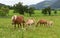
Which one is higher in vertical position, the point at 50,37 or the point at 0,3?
the point at 0,3

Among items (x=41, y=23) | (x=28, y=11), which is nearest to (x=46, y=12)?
(x=28, y=11)

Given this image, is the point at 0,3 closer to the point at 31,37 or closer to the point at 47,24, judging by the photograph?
the point at 31,37

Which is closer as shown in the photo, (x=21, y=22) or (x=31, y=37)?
(x=31, y=37)

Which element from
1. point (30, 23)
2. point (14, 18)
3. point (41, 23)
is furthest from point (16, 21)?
point (41, 23)

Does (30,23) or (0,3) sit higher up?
(0,3)

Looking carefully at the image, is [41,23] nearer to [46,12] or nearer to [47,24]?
[47,24]

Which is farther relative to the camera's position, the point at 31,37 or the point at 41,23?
the point at 41,23

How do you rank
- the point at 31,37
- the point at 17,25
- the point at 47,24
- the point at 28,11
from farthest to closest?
the point at 28,11
the point at 47,24
the point at 17,25
the point at 31,37

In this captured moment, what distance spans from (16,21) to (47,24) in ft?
19.1

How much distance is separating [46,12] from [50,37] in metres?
84.3

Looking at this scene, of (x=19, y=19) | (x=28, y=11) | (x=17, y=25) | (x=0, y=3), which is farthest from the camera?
(x=28, y=11)

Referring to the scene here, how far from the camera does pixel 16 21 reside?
18.1 m

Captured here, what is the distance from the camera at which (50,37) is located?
12367 millimetres

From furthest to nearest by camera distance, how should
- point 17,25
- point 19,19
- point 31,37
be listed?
point 17,25, point 19,19, point 31,37
